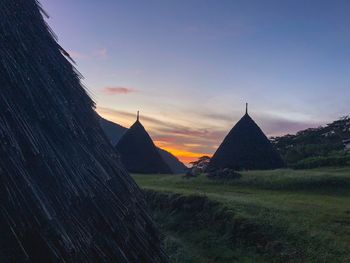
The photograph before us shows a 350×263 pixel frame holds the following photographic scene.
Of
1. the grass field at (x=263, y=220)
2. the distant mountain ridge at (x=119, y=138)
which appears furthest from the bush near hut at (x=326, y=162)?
the distant mountain ridge at (x=119, y=138)

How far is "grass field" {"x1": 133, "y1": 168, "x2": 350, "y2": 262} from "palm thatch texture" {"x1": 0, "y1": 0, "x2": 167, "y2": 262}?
628 cm

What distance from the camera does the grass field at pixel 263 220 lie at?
11.7 metres

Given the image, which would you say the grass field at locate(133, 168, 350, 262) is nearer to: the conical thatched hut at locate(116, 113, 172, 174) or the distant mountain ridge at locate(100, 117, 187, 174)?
the conical thatched hut at locate(116, 113, 172, 174)

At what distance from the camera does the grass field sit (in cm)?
1171

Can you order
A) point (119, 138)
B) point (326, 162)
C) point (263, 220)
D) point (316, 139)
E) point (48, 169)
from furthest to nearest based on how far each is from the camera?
point (119, 138), point (316, 139), point (326, 162), point (263, 220), point (48, 169)

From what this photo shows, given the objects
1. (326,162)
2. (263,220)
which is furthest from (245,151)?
(263,220)

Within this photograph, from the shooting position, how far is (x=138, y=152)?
30328 millimetres

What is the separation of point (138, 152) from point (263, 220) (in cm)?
1750

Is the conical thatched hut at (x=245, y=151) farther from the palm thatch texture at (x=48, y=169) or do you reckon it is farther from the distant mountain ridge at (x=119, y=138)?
the distant mountain ridge at (x=119, y=138)

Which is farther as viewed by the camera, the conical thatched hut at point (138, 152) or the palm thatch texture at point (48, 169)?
the conical thatched hut at point (138, 152)

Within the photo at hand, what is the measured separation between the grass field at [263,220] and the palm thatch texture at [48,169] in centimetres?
628

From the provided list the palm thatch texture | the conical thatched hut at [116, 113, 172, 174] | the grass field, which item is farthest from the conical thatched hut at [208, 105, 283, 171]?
the palm thatch texture

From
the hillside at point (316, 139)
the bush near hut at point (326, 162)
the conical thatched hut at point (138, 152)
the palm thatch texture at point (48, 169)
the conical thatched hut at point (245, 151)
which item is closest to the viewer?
the palm thatch texture at point (48, 169)

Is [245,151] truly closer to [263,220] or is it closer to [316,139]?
[263,220]
